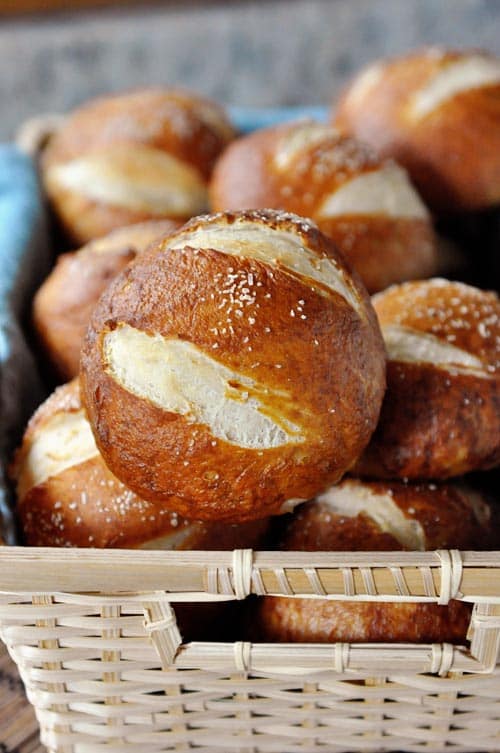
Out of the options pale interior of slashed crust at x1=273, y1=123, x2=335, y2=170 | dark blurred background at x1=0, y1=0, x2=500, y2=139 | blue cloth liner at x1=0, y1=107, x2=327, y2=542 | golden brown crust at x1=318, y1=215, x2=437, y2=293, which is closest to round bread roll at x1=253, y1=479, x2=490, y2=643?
blue cloth liner at x1=0, y1=107, x2=327, y2=542

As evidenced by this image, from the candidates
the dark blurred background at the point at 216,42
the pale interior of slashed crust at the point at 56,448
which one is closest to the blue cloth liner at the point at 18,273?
the pale interior of slashed crust at the point at 56,448

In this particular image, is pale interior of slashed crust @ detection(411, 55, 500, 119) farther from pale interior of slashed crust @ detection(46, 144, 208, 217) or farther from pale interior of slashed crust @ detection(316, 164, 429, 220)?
pale interior of slashed crust @ detection(46, 144, 208, 217)

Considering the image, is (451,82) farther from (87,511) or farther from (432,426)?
(87,511)

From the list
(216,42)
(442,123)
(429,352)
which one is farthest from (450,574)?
(216,42)

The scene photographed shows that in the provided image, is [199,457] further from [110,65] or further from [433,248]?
[110,65]

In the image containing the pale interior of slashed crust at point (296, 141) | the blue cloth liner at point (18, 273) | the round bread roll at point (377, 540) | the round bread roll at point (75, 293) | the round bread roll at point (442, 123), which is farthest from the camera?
the round bread roll at point (442, 123)

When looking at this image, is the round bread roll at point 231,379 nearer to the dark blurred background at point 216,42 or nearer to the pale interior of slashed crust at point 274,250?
the pale interior of slashed crust at point 274,250

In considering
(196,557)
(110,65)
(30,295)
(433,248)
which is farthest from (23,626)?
(110,65)

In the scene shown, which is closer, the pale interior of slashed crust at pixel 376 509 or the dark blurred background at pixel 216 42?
the pale interior of slashed crust at pixel 376 509
